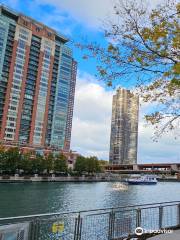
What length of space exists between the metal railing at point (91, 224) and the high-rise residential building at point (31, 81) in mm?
148331

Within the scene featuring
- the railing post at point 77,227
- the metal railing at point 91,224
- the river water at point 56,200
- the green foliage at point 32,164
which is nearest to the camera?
the metal railing at point 91,224

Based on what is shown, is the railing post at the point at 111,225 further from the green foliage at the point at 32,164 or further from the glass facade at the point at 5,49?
the glass facade at the point at 5,49

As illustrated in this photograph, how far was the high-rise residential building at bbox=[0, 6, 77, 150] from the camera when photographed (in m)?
159

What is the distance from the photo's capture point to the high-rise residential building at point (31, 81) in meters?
159

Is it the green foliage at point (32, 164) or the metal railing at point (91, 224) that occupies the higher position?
the green foliage at point (32, 164)

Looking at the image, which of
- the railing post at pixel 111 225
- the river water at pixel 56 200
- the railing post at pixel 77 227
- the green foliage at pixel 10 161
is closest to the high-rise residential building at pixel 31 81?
the green foliage at pixel 10 161

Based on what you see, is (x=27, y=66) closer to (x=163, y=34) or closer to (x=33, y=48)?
(x=33, y=48)

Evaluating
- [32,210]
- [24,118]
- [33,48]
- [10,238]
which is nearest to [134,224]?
[10,238]

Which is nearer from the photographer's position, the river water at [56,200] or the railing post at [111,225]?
the railing post at [111,225]

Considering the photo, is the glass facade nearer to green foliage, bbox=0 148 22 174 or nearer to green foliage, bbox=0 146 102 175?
green foliage, bbox=0 146 102 175

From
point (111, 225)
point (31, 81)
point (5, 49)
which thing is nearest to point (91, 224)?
point (111, 225)

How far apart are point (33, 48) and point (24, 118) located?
3994 centimetres

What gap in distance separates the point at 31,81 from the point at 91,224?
163753 mm

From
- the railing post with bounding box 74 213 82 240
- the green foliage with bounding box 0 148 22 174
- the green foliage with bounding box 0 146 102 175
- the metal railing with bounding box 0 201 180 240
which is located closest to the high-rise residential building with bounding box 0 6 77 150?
the green foliage with bounding box 0 146 102 175
